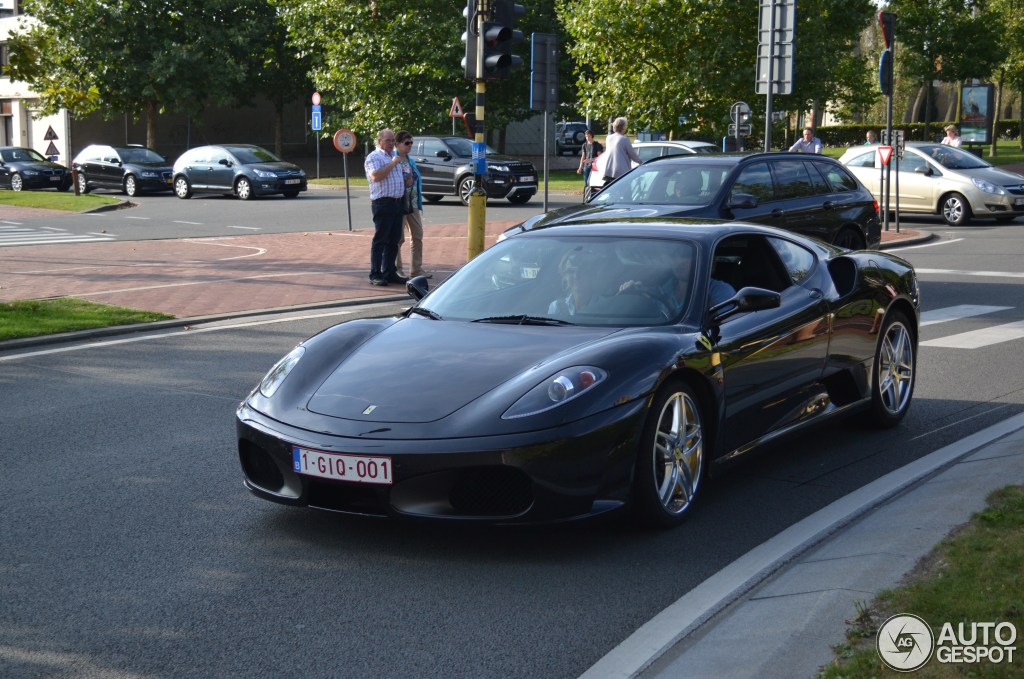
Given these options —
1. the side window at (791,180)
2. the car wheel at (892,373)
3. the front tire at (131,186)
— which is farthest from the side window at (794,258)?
the front tire at (131,186)

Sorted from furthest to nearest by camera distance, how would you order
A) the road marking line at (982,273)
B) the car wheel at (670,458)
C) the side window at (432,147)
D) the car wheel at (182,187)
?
the car wheel at (182,187) → the side window at (432,147) → the road marking line at (982,273) → the car wheel at (670,458)

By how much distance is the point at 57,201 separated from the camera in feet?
114

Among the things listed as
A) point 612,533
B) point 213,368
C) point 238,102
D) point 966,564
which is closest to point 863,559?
point 966,564

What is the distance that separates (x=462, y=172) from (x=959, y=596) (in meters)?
28.3

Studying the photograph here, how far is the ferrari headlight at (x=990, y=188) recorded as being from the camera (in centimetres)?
2503

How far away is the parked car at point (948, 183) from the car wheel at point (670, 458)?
20.2 meters

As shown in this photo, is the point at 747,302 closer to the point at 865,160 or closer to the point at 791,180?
the point at 791,180

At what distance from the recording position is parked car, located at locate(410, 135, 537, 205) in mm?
30969

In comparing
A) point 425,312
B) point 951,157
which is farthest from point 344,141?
point 425,312

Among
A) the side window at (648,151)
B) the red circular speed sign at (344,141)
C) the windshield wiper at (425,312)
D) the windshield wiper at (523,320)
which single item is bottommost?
the windshield wiper at (425,312)

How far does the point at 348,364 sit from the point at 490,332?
0.67 meters

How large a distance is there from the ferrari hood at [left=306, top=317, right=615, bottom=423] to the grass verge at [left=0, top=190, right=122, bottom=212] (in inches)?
1111

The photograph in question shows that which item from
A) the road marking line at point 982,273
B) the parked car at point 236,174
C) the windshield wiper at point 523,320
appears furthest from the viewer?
the parked car at point 236,174

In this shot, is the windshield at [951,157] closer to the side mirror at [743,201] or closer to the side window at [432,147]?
the side window at [432,147]
